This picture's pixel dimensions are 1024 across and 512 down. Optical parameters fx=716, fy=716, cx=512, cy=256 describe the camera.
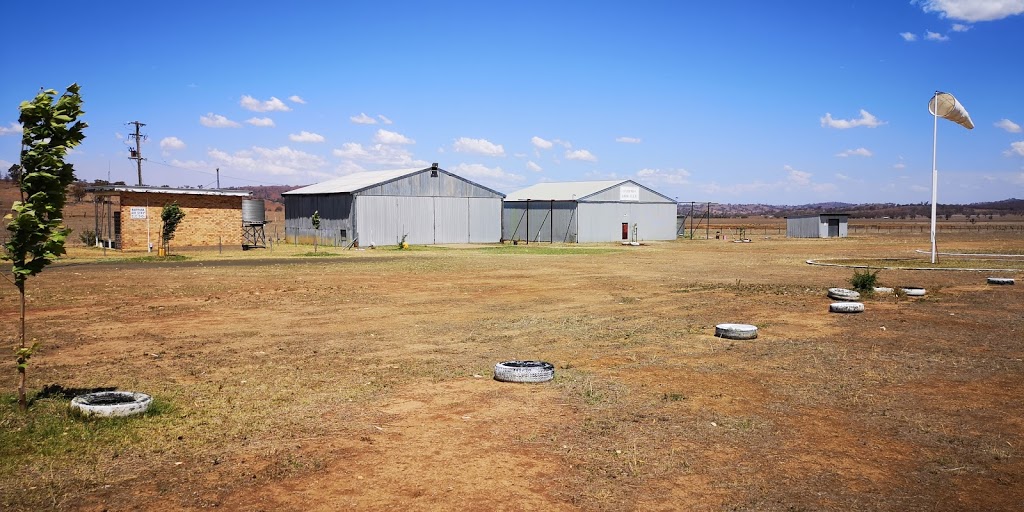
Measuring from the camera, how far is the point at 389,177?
199ft

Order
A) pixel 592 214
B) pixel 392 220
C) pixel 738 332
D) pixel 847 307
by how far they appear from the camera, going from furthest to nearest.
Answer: pixel 592 214 → pixel 392 220 → pixel 847 307 → pixel 738 332

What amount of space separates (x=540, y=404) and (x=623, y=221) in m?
61.0

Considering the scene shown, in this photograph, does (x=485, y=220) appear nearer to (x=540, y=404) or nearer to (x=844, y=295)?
(x=844, y=295)

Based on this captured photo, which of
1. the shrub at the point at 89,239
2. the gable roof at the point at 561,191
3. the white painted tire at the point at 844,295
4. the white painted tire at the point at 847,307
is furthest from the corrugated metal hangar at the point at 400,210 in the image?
the white painted tire at the point at 847,307

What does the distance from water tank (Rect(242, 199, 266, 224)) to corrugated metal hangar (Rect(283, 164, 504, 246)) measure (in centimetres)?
469

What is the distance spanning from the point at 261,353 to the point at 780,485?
32.1 ft

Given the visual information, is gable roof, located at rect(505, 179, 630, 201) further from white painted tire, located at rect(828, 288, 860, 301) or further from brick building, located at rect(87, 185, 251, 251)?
white painted tire, located at rect(828, 288, 860, 301)

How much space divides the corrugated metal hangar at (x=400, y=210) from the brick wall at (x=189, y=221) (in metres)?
7.95

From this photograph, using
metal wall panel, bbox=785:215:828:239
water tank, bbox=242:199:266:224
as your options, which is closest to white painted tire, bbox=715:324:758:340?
water tank, bbox=242:199:266:224

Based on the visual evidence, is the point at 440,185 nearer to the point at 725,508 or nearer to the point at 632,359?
the point at 632,359

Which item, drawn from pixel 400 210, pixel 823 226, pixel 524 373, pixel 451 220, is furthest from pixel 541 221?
pixel 524 373

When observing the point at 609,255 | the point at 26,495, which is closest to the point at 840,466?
the point at 26,495

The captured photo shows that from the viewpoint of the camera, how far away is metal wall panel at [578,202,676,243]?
66.3 m

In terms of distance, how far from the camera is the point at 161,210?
50031 mm
